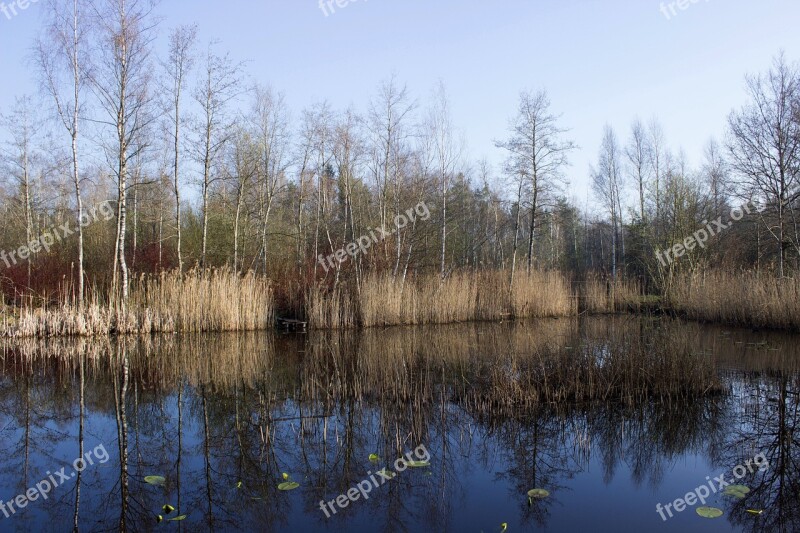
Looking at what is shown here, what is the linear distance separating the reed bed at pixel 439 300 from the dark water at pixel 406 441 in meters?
6.00

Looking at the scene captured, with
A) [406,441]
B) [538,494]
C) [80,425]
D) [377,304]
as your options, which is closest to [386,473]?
[406,441]

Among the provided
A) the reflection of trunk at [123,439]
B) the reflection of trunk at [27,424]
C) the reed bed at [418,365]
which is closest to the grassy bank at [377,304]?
the reed bed at [418,365]

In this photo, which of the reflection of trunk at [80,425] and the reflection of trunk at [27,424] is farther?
the reflection of trunk at [27,424]

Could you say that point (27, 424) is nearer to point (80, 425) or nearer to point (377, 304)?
point (80, 425)

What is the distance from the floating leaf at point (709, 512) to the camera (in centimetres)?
396

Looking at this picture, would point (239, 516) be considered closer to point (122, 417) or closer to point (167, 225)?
point (122, 417)

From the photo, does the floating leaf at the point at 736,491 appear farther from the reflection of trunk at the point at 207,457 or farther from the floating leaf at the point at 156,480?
the floating leaf at the point at 156,480

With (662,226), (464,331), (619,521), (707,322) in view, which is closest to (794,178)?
(707,322)

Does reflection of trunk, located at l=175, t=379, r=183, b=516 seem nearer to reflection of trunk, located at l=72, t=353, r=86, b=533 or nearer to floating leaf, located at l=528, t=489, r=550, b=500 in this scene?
reflection of trunk, located at l=72, t=353, r=86, b=533

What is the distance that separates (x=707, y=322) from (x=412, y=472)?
15.9 metres

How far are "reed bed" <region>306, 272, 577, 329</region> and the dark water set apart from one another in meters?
6.00

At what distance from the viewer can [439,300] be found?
17047mm

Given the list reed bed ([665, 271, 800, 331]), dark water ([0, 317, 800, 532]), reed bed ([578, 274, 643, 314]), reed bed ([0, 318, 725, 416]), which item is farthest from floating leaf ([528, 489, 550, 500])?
reed bed ([578, 274, 643, 314])

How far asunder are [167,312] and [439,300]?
8018 millimetres
